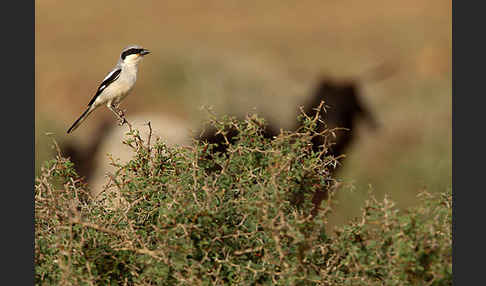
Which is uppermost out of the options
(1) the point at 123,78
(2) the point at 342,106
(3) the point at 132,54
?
(2) the point at 342,106

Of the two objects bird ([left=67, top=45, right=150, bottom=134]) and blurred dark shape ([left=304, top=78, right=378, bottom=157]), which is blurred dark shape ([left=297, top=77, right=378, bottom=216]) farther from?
bird ([left=67, top=45, right=150, bottom=134])

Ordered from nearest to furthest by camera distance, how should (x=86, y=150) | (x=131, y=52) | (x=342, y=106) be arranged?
(x=131, y=52)
(x=86, y=150)
(x=342, y=106)

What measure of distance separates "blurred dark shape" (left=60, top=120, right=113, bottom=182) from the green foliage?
5000 millimetres

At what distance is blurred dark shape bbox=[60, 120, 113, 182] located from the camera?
320 inches

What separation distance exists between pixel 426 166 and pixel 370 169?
0.78 metres

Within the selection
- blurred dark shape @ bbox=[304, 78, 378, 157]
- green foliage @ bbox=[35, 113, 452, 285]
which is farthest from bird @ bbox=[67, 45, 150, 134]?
blurred dark shape @ bbox=[304, 78, 378, 157]

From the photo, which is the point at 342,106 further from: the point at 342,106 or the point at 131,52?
the point at 131,52

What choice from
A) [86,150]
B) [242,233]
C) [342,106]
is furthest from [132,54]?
[342,106]

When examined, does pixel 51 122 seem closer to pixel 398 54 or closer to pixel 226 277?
pixel 398 54

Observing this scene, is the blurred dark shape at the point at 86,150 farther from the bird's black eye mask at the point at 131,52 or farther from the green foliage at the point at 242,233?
the green foliage at the point at 242,233

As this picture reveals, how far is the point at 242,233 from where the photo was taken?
2764 millimetres

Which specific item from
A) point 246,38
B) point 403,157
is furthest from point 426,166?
point 246,38

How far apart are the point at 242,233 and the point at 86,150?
19.5 ft

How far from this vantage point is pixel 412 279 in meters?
2.68
